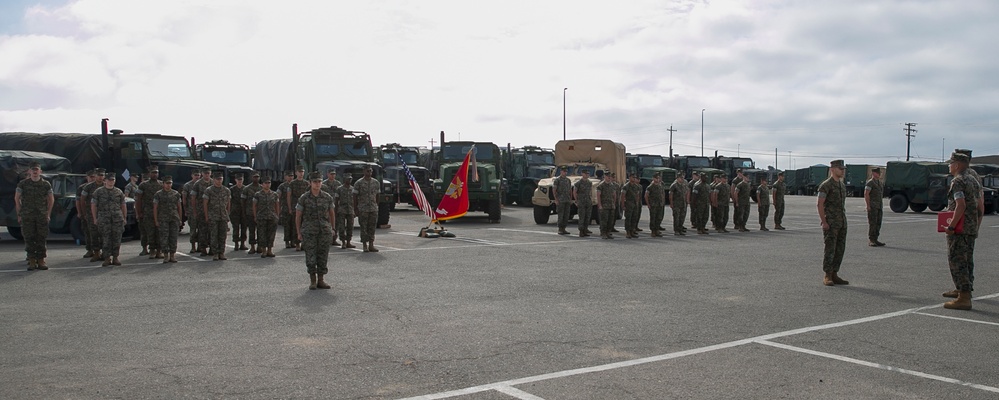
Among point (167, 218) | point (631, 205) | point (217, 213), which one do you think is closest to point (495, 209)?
point (631, 205)

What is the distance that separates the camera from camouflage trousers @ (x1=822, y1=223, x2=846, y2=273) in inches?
421

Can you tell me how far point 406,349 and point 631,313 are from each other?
2.79 meters

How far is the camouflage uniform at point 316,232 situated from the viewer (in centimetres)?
1045

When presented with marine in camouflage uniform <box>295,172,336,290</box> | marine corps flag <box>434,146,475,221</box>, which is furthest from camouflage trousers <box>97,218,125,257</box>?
marine corps flag <box>434,146,475,221</box>

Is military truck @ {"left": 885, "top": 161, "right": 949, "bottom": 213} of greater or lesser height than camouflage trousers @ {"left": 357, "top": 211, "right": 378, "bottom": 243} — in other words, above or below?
above

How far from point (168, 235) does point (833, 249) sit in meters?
10.6

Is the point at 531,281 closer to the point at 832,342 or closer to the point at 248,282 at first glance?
the point at 248,282

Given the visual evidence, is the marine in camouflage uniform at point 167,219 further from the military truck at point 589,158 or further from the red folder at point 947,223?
the military truck at point 589,158

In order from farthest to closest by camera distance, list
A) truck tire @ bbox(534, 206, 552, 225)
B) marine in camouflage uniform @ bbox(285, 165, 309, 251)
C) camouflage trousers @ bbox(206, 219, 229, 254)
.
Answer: truck tire @ bbox(534, 206, 552, 225) → marine in camouflage uniform @ bbox(285, 165, 309, 251) → camouflage trousers @ bbox(206, 219, 229, 254)

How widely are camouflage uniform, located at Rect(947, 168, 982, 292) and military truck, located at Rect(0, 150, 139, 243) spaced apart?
49.2 ft

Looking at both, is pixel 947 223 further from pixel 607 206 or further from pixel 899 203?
pixel 899 203

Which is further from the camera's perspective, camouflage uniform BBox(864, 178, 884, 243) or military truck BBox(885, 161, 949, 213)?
military truck BBox(885, 161, 949, 213)

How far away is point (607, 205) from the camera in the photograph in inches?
754

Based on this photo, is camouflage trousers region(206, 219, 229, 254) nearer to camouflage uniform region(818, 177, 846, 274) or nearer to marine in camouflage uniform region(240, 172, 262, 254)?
marine in camouflage uniform region(240, 172, 262, 254)
